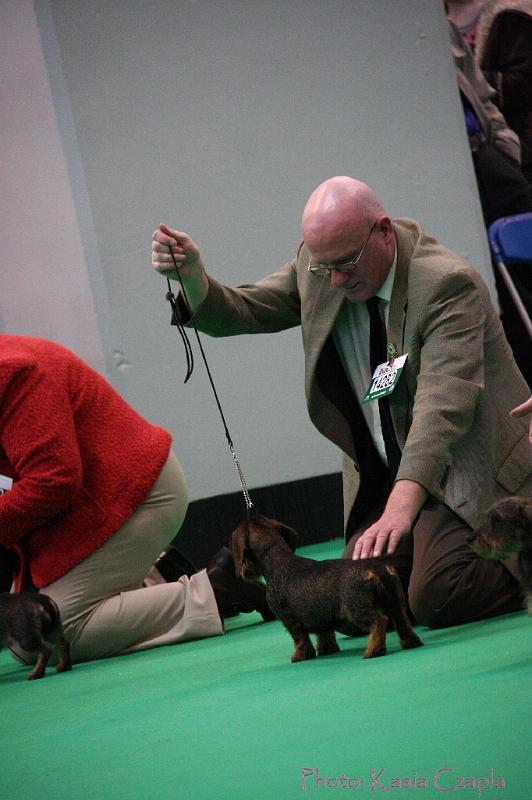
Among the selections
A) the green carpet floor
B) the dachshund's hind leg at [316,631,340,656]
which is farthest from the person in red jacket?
the dachshund's hind leg at [316,631,340,656]

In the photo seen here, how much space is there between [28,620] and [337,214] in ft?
5.02

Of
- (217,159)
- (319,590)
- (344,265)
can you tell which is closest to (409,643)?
(319,590)

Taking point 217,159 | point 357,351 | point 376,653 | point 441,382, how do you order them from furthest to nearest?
point 217,159 → point 357,351 → point 441,382 → point 376,653

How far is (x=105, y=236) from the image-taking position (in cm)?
583

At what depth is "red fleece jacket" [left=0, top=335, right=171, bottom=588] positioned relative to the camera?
138 inches

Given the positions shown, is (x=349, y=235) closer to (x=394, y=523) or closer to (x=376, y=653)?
(x=394, y=523)

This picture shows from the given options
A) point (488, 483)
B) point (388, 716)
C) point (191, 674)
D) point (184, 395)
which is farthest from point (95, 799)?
point (184, 395)

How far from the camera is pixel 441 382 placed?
284 centimetres

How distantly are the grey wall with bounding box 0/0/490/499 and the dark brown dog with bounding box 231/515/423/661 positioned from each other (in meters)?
3.00

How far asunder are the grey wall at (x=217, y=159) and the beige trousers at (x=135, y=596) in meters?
2.07

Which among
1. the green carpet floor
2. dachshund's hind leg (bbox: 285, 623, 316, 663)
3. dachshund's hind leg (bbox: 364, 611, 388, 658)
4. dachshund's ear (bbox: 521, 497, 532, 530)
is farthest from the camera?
dachshund's hind leg (bbox: 285, 623, 316, 663)

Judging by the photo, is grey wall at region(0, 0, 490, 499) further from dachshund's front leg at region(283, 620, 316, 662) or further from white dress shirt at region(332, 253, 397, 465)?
dachshund's front leg at region(283, 620, 316, 662)

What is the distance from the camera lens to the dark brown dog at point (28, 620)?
11.1 ft

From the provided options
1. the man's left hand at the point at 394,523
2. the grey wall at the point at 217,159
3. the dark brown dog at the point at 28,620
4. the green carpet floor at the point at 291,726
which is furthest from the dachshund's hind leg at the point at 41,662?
the grey wall at the point at 217,159
